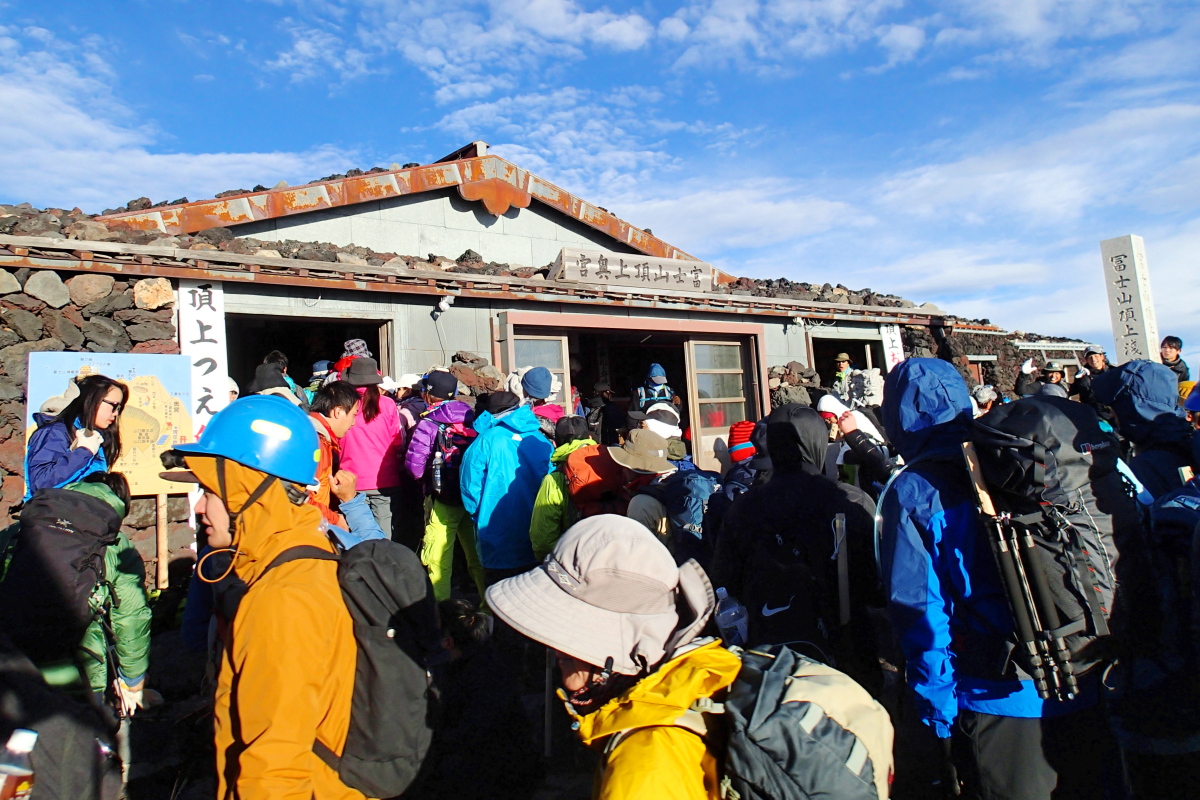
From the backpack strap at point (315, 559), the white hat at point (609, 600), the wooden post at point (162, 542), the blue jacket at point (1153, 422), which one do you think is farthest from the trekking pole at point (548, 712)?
the wooden post at point (162, 542)

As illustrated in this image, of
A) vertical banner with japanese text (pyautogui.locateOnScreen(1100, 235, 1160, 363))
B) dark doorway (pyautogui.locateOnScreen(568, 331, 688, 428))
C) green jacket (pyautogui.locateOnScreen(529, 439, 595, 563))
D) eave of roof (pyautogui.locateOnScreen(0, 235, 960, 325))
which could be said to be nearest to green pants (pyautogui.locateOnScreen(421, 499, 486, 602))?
green jacket (pyautogui.locateOnScreen(529, 439, 595, 563))

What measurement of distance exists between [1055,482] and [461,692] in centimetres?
293

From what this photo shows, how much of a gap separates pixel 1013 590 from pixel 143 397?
5.86 m

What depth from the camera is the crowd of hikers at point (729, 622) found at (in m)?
1.43

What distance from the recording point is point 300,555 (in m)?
1.84

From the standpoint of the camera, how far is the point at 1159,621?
2.08 meters

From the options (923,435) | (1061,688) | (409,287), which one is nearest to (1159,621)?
(1061,688)

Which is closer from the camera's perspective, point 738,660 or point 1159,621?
point 738,660

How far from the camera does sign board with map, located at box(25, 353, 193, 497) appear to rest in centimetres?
512

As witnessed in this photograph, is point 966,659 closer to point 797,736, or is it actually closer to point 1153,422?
point 797,736

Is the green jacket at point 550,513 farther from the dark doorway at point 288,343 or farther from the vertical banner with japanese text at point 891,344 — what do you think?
the vertical banner with japanese text at point 891,344

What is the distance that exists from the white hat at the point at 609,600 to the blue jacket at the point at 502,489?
2617 millimetres

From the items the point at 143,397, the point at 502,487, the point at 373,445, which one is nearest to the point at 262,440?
the point at 502,487

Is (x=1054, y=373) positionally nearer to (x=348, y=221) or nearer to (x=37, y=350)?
(x=348, y=221)
